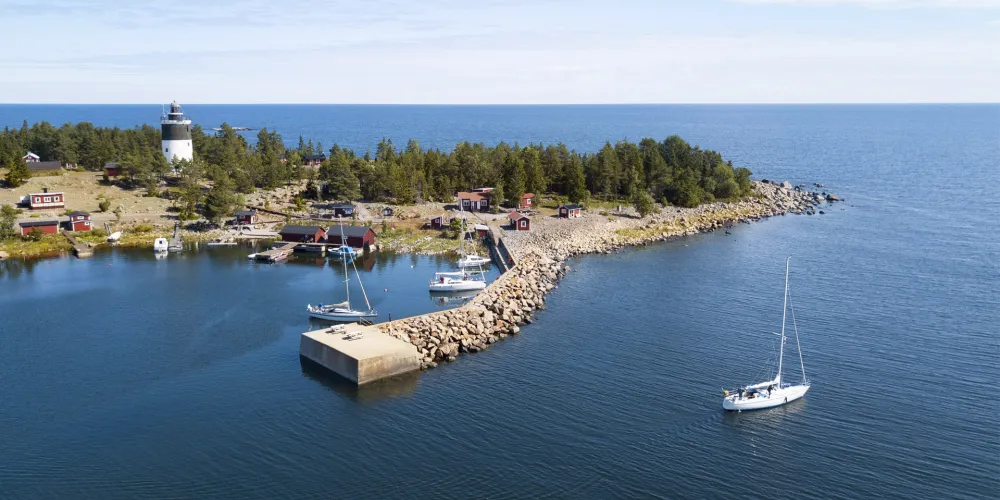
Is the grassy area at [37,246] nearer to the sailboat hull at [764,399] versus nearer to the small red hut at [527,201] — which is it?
the small red hut at [527,201]

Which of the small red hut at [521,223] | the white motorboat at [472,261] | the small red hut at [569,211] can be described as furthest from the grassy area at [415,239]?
the small red hut at [569,211]

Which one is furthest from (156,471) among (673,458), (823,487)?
(823,487)

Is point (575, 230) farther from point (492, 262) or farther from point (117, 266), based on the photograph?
point (117, 266)

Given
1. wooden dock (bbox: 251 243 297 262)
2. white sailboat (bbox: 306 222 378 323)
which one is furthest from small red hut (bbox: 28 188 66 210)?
white sailboat (bbox: 306 222 378 323)

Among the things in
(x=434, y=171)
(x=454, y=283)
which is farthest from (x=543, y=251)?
(x=434, y=171)

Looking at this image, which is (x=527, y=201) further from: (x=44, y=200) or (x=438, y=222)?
(x=44, y=200)

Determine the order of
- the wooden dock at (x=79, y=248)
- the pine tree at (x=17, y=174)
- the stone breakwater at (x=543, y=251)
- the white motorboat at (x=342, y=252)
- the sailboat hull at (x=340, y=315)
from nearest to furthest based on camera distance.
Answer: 1. the stone breakwater at (x=543, y=251)
2. the sailboat hull at (x=340, y=315)
3. the wooden dock at (x=79, y=248)
4. the white motorboat at (x=342, y=252)
5. the pine tree at (x=17, y=174)
